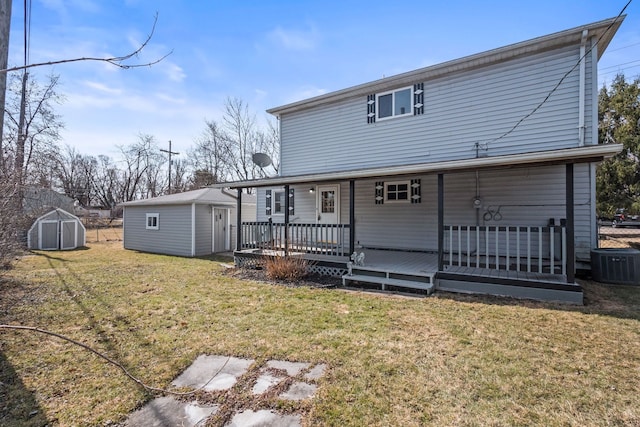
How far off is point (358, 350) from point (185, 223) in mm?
11717

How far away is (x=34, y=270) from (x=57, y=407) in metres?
9.29

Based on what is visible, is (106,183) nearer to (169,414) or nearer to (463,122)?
(463,122)

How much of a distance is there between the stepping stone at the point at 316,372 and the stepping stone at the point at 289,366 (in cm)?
10

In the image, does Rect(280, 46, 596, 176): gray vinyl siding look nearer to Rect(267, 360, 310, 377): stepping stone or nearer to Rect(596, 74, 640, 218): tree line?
Rect(267, 360, 310, 377): stepping stone

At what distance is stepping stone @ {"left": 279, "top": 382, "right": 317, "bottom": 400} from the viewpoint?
2.73m

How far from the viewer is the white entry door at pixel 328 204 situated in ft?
34.0

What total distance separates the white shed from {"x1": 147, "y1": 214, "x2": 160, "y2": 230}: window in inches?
175

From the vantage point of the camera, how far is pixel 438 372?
3113mm

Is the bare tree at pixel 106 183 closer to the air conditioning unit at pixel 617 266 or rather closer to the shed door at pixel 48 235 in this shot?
the shed door at pixel 48 235

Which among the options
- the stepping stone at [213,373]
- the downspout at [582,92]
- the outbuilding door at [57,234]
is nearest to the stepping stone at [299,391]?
the stepping stone at [213,373]

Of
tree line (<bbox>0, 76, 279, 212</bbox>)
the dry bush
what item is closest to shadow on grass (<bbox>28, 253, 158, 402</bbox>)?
tree line (<bbox>0, 76, 279, 212</bbox>)

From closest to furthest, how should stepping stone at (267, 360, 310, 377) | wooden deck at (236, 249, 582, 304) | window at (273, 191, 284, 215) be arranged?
stepping stone at (267, 360, 310, 377), wooden deck at (236, 249, 582, 304), window at (273, 191, 284, 215)

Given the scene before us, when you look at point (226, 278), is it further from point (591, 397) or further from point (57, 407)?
point (591, 397)

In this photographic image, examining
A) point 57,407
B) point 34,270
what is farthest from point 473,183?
→ point 34,270
